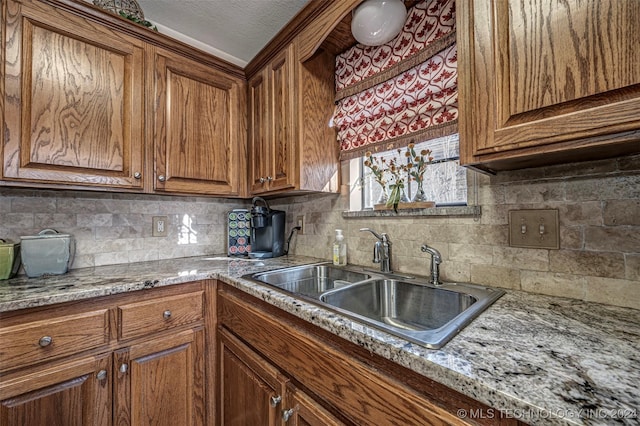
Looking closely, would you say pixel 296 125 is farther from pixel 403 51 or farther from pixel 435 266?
pixel 435 266

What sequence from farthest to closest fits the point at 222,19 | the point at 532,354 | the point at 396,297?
the point at 222,19, the point at 396,297, the point at 532,354

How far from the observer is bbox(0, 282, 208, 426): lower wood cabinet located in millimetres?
939

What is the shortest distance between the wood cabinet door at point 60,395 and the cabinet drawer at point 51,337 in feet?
0.15

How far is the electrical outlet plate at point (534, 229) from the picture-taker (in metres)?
0.90

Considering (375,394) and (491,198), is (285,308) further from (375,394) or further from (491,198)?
(491,198)

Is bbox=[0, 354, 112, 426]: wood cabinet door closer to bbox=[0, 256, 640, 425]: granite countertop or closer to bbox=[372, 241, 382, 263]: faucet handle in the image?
bbox=[0, 256, 640, 425]: granite countertop

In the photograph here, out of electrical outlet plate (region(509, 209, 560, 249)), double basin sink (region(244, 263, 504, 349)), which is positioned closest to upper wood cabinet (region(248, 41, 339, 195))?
double basin sink (region(244, 263, 504, 349))

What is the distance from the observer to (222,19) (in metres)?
1.73

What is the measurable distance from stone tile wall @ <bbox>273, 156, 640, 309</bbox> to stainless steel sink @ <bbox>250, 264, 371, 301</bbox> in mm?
255

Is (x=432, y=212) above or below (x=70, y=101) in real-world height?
below

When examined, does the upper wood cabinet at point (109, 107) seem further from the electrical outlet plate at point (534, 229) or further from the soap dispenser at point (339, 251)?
the electrical outlet plate at point (534, 229)

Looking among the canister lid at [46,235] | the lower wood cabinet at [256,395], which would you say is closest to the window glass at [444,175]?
the lower wood cabinet at [256,395]

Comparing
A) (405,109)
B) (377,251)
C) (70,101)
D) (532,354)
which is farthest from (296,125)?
(532,354)

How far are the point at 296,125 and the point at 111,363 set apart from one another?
4.43ft
